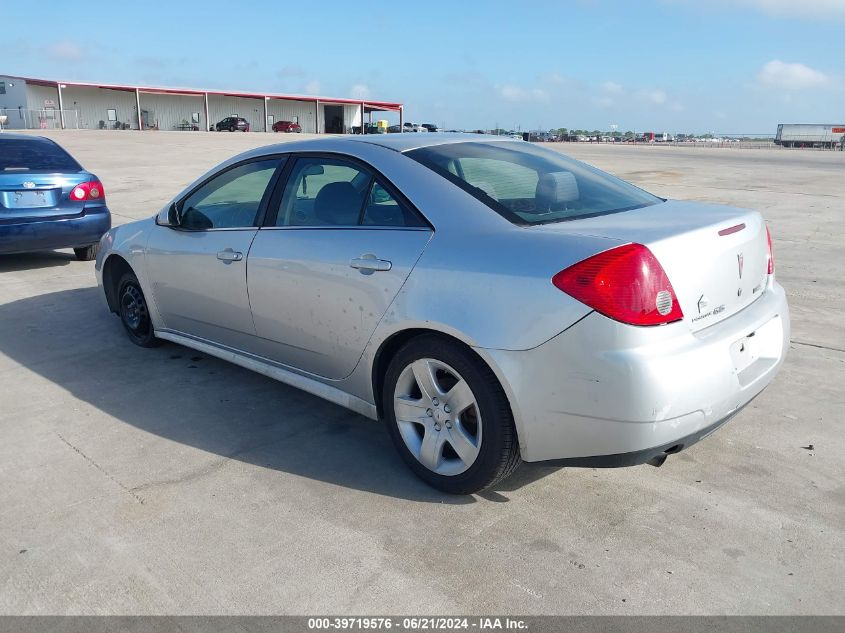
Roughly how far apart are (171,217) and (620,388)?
3261 millimetres

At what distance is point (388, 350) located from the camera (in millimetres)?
3305

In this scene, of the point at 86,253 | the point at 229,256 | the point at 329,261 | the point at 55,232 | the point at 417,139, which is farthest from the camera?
the point at 86,253

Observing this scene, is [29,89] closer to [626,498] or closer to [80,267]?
[80,267]

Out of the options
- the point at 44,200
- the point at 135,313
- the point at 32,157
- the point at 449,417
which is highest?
the point at 32,157

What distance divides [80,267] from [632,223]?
7030mm

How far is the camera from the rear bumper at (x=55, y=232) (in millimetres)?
7160

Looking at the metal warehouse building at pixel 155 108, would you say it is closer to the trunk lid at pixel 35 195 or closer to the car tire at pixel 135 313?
the trunk lid at pixel 35 195

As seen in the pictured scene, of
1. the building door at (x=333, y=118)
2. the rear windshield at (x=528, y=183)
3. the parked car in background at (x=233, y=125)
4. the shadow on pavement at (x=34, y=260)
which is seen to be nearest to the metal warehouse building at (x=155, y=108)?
the building door at (x=333, y=118)

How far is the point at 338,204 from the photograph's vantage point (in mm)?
3613

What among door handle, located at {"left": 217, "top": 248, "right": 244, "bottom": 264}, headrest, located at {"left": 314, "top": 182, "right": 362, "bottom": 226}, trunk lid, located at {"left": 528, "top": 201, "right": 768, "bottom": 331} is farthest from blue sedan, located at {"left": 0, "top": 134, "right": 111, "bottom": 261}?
trunk lid, located at {"left": 528, "top": 201, "right": 768, "bottom": 331}

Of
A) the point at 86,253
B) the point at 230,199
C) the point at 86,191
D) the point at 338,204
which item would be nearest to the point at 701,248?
the point at 338,204

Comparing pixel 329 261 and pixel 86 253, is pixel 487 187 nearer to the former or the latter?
pixel 329 261

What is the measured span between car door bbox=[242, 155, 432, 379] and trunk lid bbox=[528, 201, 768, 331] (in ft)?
2.30

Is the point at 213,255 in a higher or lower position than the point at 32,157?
lower
